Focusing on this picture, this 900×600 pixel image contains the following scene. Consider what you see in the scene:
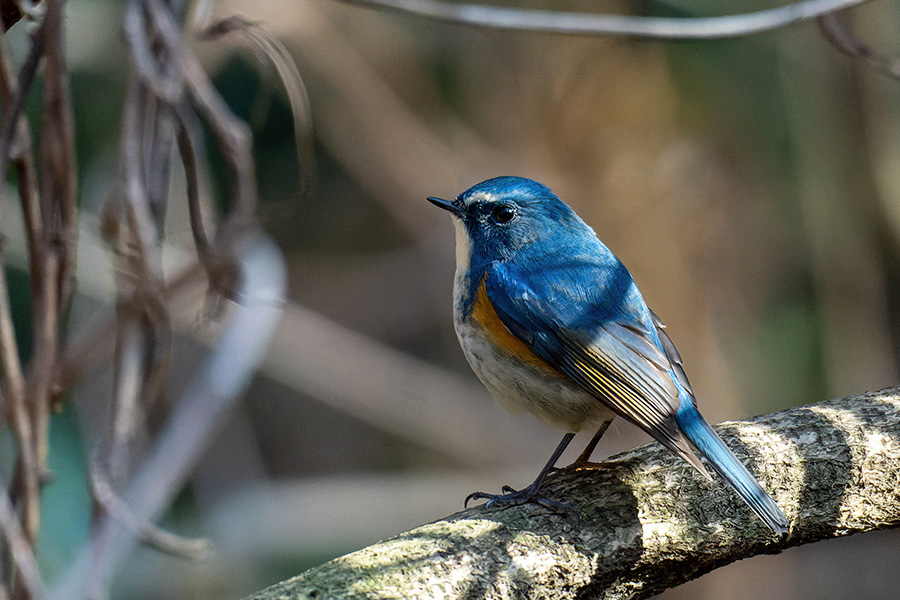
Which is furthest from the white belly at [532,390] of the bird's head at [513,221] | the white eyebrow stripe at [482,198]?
the white eyebrow stripe at [482,198]

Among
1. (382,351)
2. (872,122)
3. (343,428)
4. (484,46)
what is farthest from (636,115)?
(343,428)

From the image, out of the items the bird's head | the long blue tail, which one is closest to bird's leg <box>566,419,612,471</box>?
the long blue tail

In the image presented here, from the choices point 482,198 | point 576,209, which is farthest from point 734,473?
point 576,209

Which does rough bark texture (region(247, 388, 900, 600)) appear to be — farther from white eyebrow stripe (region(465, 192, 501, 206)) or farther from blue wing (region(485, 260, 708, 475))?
white eyebrow stripe (region(465, 192, 501, 206))

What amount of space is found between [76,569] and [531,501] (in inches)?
52.9

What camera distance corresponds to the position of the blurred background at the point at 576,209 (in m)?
5.06

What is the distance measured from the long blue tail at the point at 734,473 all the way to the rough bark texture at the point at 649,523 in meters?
0.12

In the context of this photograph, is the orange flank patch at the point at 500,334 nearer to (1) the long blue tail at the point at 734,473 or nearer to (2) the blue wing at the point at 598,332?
(2) the blue wing at the point at 598,332

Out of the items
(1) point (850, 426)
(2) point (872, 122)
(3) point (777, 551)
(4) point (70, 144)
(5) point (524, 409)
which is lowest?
(4) point (70, 144)

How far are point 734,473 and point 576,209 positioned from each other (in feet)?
10.6

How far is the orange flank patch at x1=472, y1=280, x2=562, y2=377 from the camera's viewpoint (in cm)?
252

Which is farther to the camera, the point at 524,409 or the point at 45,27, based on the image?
the point at 524,409

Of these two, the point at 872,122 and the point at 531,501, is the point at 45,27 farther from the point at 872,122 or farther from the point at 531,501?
the point at 872,122

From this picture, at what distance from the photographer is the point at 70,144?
205cm
